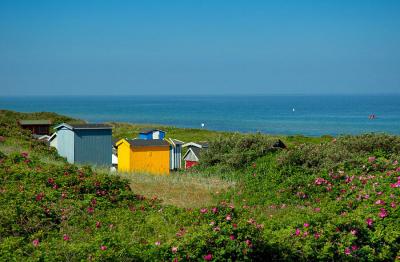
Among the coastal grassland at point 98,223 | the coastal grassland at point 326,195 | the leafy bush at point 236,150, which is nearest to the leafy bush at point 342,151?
the coastal grassland at point 326,195

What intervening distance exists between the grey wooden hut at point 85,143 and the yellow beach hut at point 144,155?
69 cm

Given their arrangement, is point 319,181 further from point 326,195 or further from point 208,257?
point 208,257

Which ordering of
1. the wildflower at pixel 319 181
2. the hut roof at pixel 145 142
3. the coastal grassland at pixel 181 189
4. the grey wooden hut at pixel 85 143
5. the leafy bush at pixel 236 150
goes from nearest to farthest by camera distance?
1. the coastal grassland at pixel 181 189
2. the wildflower at pixel 319 181
3. the leafy bush at pixel 236 150
4. the grey wooden hut at pixel 85 143
5. the hut roof at pixel 145 142

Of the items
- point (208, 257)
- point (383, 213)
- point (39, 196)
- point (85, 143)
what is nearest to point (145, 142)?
point (85, 143)

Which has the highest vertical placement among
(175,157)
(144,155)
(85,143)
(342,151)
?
(342,151)

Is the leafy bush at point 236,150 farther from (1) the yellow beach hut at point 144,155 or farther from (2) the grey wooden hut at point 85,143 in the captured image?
(2) the grey wooden hut at point 85,143

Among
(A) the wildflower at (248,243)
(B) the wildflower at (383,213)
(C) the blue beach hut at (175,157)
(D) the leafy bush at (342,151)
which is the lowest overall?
(C) the blue beach hut at (175,157)

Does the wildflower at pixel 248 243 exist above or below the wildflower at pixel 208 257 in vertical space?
above

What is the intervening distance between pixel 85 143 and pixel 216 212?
61.3 ft

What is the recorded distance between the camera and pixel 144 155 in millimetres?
27453

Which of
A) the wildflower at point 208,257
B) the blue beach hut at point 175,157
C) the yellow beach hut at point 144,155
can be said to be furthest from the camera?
the blue beach hut at point 175,157

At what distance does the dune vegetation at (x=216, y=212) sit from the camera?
770cm

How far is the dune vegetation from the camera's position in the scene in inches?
303

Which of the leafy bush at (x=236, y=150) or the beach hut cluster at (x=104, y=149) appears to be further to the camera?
the beach hut cluster at (x=104, y=149)
